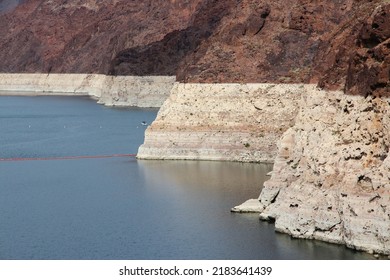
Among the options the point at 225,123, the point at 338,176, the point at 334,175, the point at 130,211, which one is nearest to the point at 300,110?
the point at 334,175

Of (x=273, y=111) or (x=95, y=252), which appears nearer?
(x=95, y=252)

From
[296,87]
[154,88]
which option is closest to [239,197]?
[296,87]

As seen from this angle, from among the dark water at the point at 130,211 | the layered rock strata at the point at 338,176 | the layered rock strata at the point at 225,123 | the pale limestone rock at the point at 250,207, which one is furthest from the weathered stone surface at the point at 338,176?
the layered rock strata at the point at 225,123

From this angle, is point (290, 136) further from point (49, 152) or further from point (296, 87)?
point (49, 152)

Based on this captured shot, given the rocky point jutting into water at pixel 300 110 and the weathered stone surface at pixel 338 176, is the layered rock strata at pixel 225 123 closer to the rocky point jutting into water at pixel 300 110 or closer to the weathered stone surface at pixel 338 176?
the rocky point jutting into water at pixel 300 110

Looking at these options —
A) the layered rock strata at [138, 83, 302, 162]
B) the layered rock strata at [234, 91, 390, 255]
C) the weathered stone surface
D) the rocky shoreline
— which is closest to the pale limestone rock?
the rocky shoreline
